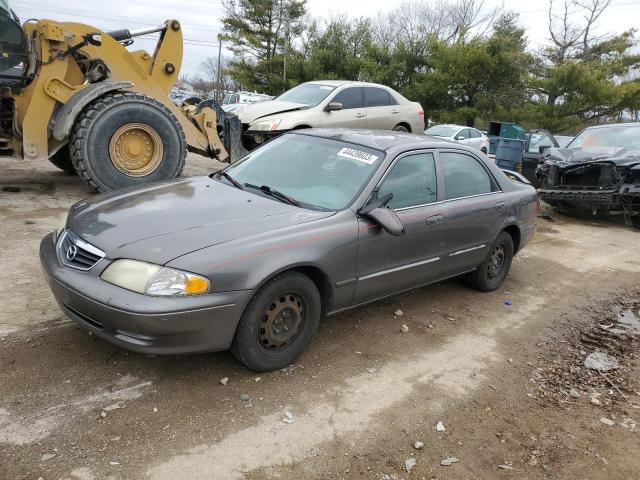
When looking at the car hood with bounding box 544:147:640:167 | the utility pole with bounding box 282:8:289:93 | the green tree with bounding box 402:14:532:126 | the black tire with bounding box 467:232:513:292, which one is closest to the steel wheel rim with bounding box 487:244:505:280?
the black tire with bounding box 467:232:513:292

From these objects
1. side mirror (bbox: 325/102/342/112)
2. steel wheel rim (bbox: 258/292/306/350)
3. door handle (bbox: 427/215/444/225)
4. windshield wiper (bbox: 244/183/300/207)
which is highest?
side mirror (bbox: 325/102/342/112)

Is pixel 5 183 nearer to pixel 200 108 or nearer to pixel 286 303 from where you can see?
pixel 200 108

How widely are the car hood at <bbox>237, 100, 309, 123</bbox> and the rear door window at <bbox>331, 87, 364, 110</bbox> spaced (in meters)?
0.77

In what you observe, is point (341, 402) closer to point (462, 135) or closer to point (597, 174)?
point (597, 174)

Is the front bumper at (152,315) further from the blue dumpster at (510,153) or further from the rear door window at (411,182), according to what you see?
the blue dumpster at (510,153)

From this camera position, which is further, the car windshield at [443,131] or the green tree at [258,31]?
the green tree at [258,31]

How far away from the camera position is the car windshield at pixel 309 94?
10016 mm

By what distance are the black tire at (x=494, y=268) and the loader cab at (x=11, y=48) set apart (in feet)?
19.3

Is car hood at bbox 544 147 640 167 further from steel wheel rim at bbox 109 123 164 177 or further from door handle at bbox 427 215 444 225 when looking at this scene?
steel wheel rim at bbox 109 123 164 177

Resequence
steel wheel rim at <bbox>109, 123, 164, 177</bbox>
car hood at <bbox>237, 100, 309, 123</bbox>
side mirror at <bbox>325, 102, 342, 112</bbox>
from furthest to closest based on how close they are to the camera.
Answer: side mirror at <bbox>325, 102, 342, 112</bbox> < car hood at <bbox>237, 100, 309, 123</bbox> < steel wheel rim at <bbox>109, 123, 164, 177</bbox>

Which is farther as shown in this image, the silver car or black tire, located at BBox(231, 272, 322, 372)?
the silver car

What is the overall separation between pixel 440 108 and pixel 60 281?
89.5 feet

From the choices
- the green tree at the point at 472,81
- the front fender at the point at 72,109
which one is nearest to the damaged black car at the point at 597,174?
the front fender at the point at 72,109

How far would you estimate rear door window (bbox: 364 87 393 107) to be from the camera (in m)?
10.6
